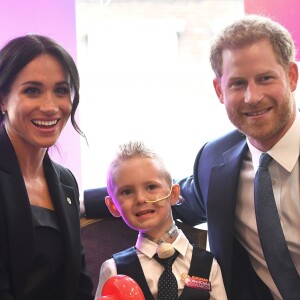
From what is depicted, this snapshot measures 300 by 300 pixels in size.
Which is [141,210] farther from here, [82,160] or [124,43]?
[124,43]

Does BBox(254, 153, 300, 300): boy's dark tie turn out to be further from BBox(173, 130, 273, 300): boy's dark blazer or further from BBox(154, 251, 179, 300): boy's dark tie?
BBox(154, 251, 179, 300): boy's dark tie

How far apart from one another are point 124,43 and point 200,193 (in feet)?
4.23

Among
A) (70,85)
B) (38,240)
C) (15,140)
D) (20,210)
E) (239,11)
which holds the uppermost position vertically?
(239,11)

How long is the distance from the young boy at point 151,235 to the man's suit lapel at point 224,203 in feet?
0.36

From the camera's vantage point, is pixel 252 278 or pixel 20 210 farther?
pixel 252 278

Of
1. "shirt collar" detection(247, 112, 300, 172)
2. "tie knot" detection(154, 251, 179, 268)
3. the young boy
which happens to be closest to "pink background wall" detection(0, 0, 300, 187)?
the young boy

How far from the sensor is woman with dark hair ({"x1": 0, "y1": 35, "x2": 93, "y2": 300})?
4.46ft

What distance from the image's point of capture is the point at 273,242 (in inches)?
56.2

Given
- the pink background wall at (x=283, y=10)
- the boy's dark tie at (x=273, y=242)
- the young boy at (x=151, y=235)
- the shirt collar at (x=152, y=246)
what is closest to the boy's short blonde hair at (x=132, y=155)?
the young boy at (x=151, y=235)

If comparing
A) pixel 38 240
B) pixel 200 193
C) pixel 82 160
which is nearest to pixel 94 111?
pixel 82 160

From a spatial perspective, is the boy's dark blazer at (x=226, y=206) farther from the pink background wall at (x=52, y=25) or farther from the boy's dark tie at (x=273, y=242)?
the pink background wall at (x=52, y=25)

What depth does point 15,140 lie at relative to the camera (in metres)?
1.51

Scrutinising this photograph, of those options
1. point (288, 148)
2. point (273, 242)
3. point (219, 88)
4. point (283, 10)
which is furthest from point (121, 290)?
point (283, 10)

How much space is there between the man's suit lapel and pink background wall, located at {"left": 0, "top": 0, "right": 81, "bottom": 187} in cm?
85
